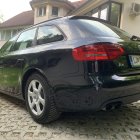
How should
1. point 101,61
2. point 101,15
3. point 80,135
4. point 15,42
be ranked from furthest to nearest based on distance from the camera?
point 101,15 < point 15,42 < point 80,135 < point 101,61

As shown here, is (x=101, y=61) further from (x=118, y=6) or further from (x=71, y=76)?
(x=118, y=6)

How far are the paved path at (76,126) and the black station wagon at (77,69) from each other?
0.71 feet

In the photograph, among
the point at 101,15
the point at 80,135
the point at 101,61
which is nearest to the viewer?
the point at 101,61

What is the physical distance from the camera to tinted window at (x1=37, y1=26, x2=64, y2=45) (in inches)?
148

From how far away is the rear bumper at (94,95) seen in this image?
303 centimetres

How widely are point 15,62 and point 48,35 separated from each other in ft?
2.94

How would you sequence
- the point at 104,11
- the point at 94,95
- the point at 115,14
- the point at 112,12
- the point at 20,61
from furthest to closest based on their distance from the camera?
the point at 104,11
the point at 115,14
the point at 112,12
the point at 20,61
the point at 94,95

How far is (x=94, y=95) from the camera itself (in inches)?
120

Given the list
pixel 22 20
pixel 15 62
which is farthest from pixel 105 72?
pixel 22 20

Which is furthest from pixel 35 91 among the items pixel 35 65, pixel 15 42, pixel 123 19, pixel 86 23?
pixel 123 19

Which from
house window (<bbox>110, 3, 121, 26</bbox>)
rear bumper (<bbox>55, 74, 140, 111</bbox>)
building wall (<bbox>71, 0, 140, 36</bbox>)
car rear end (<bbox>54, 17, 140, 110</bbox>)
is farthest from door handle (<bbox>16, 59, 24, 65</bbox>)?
house window (<bbox>110, 3, 121, 26</bbox>)

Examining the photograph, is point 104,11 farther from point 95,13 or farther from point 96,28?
point 96,28

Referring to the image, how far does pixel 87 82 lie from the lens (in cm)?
307

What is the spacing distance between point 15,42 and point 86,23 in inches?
75.3
